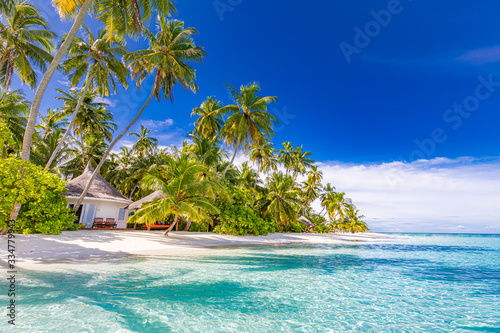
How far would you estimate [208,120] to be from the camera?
24453mm

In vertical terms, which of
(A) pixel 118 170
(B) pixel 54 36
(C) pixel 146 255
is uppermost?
(B) pixel 54 36

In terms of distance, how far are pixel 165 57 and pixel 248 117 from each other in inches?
332

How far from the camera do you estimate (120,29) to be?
12.8m

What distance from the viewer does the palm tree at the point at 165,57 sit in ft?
56.6

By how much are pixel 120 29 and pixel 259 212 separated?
21.8 metres

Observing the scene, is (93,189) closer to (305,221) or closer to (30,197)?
(30,197)

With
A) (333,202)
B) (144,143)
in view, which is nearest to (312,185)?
(333,202)

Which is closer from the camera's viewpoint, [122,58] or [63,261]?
[63,261]

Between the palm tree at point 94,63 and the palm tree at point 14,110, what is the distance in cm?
368

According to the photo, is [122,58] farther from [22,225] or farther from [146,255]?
[146,255]

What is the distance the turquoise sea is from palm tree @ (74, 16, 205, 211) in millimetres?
13503

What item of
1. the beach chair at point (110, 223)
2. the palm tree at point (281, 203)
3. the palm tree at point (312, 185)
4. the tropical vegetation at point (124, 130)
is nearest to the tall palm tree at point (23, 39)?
the tropical vegetation at point (124, 130)

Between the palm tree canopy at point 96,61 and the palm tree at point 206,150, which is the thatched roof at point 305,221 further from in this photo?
the palm tree canopy at point 96,61

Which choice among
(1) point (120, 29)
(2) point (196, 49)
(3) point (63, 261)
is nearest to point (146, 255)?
(3) point (63, 261)
